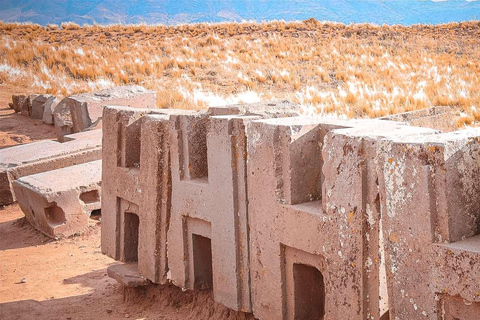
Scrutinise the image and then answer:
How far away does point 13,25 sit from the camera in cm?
3422

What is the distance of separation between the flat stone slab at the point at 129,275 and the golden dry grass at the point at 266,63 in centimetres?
898

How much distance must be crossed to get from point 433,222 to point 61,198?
6.56m

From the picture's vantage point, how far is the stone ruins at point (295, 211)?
312cm

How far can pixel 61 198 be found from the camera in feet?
28.1

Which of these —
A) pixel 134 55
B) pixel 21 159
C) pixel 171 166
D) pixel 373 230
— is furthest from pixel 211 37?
pixel 373 230

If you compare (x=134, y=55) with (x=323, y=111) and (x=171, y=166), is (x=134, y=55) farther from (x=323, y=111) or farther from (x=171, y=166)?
(x=171, y=166)

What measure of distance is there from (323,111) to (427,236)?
12.5 meters

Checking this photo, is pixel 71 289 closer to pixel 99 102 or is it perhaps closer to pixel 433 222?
pixel 433 222

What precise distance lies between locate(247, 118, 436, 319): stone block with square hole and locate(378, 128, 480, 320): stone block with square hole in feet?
0.78

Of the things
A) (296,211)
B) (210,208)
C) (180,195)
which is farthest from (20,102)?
(296,211)

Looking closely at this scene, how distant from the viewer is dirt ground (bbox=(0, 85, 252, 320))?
572 centimetres

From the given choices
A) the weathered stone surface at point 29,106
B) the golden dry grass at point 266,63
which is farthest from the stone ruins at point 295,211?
the weathered stone surface at point 29,106

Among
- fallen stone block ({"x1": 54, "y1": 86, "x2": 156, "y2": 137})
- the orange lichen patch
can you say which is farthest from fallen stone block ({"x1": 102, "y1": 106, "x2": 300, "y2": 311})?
fallen stone block ({"x1": 54, "y1": 86, "x2": 156, "y2": 137})

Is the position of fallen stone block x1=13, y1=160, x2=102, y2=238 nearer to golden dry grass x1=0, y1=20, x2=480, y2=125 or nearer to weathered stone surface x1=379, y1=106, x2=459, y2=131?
weathered stone surface x1=379, y1=106, x2=459, y2=131
